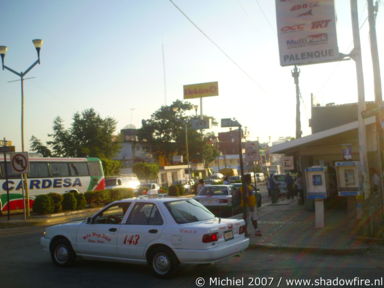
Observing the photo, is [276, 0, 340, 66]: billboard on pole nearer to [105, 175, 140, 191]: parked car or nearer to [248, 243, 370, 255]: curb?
[248, 243, 370, 255]: curb

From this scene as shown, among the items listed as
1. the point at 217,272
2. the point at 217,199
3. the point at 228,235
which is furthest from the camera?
the point at 217,199

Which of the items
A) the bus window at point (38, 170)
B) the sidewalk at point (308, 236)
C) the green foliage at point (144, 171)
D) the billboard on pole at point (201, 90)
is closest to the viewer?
the sidewalk at point (308, 236)

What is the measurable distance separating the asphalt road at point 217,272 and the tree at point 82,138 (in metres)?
49.0

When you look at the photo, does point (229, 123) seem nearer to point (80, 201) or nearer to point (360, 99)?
point (360, 99)

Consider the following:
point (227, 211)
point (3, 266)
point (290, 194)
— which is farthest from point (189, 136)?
point (3, 266)

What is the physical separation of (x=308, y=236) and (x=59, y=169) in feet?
66.2

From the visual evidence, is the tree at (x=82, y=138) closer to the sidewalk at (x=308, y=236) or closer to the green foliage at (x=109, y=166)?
the green foliage at (x=109, y=166)

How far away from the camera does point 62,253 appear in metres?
9.66

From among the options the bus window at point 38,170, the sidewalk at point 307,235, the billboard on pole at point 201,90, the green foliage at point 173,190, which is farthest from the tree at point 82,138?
the sidewalk at point 307,235

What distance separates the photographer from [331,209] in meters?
20.4

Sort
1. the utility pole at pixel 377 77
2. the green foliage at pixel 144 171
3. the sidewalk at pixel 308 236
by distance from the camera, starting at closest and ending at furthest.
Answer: the sidewalk at pixel 308 236 → the utility pole at pixel 377 77 → the green foliage at pixel 144 171

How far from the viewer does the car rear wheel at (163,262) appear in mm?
8164

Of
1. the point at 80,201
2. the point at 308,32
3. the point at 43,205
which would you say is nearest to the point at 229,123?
the point at 308,32

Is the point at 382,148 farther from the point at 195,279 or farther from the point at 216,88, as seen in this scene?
the point at 216,88
